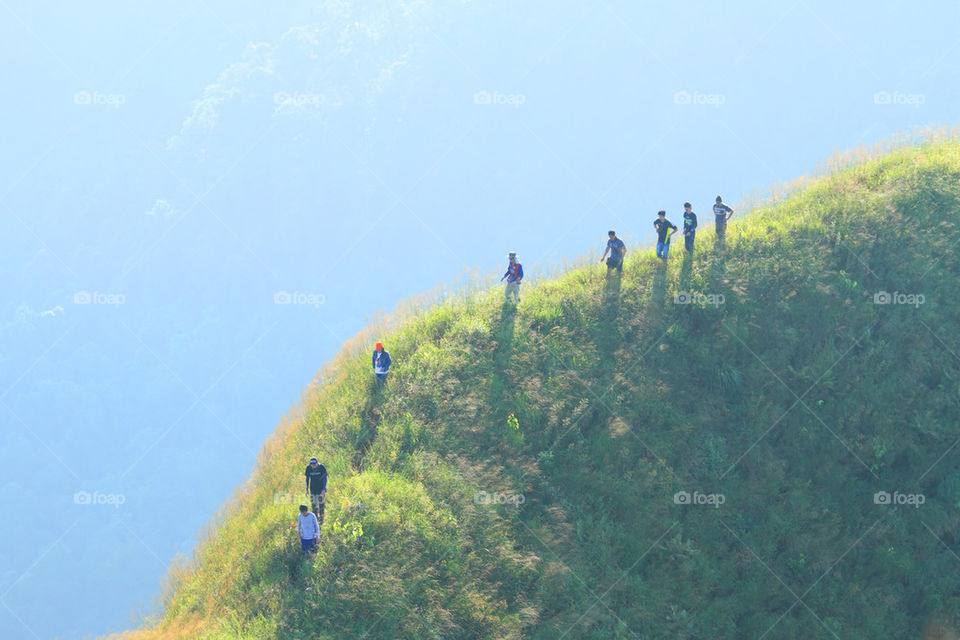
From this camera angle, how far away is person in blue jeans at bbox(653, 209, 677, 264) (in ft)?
64.4

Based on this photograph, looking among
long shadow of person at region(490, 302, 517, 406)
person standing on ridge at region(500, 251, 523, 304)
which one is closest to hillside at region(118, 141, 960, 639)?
long shadow of person at region(490, 302, 517, 406)

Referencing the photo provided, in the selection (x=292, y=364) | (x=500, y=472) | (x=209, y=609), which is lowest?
(x=209, y=609)

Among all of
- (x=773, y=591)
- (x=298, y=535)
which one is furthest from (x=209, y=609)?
(x=773, y=591)

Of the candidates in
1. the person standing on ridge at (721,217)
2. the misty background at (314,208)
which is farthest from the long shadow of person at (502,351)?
the misty background at (314,208)

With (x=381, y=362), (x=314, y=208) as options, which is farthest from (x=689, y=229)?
(x=314, y=208)

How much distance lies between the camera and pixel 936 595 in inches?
623

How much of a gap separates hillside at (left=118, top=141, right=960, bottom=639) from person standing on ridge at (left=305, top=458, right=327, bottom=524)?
323 mm

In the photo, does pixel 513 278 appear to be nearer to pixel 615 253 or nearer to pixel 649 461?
pixel 615 253

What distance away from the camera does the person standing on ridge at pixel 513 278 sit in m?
19.6

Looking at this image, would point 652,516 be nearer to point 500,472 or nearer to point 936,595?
point 500,472

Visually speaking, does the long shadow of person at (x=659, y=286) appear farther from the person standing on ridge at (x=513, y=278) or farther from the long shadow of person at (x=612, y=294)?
the person standing on ridge at (x=513, y=278)

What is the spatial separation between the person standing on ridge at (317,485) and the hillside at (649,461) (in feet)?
1.06

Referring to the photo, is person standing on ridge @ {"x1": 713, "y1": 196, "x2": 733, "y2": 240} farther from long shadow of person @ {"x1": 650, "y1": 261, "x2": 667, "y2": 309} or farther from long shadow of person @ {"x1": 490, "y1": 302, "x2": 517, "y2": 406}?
long shadow of person @ {"x1": 490, "y1": 302, "x2": 517, "y2": 406}

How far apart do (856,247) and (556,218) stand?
161 m
